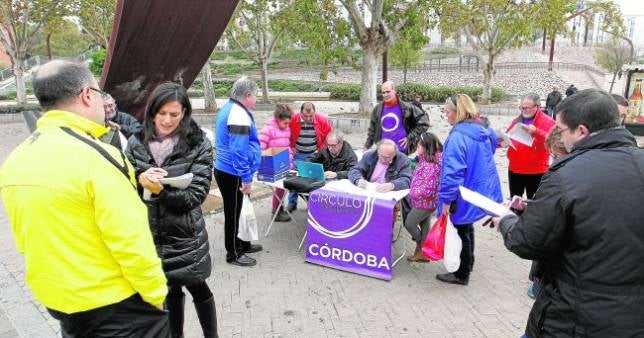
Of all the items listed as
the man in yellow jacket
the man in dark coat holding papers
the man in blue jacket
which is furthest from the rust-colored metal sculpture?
the man in dark coat holding papers

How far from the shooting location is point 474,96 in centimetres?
2364

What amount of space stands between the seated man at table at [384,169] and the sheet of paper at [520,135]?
1.15 meters

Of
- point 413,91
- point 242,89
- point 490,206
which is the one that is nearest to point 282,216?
point 242,89

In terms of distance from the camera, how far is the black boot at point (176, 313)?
3.05m

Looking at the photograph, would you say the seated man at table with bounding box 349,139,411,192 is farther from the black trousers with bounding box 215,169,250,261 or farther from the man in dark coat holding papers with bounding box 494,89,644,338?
the man in dark coat holding papers with bounding box 494,89,644,338

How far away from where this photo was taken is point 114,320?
1.85 m

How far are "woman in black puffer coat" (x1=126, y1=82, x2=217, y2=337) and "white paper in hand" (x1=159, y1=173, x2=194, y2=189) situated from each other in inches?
2.6

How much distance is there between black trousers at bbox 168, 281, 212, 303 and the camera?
9.69 ft

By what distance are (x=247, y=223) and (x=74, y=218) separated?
3.18 metres

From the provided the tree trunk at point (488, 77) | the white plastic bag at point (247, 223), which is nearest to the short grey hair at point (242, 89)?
the white plastic bag at point (247, 223)

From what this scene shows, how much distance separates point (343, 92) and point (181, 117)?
2272cm

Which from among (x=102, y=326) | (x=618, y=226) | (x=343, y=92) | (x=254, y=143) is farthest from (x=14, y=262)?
(x=343, y=92)

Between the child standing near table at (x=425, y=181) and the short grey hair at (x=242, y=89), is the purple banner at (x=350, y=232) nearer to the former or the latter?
the child standing near table at (x=425, y=181)

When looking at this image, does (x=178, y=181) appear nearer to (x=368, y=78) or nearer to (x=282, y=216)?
(x=282, y=216)
